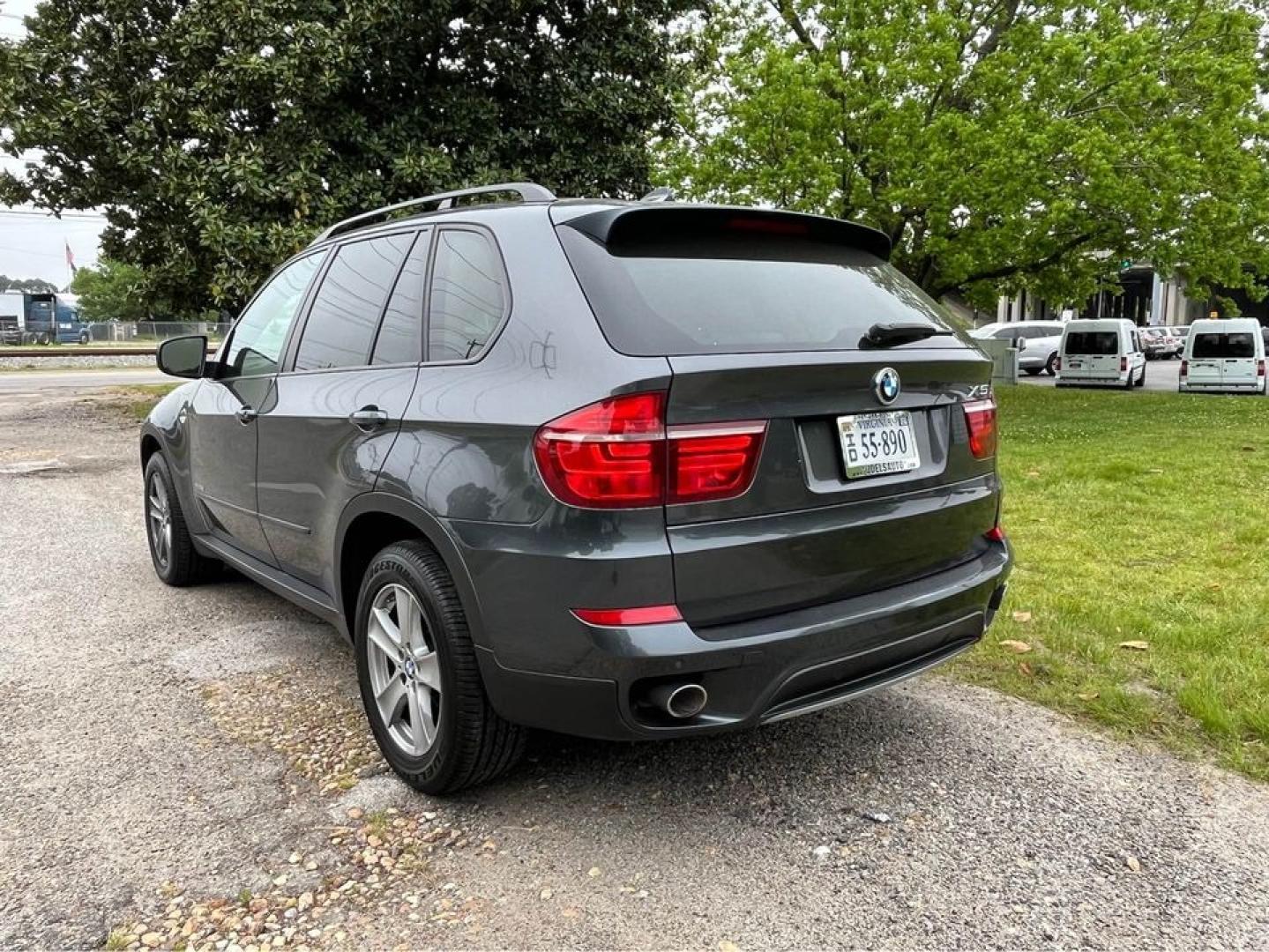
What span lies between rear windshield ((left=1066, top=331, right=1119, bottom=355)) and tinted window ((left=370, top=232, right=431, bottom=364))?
2318 cm

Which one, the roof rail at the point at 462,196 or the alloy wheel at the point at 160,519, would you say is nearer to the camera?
the roof rail at the point at 462,196

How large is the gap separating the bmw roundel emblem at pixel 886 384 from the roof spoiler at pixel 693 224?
2.00 ft

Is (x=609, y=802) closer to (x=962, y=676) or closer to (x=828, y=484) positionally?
(x=828, y=484)

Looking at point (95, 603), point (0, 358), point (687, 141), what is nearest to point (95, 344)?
point (0, 358)

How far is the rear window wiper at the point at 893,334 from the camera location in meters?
2.71

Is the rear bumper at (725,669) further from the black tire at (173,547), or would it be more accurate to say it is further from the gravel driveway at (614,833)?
the black tire at (173,547)

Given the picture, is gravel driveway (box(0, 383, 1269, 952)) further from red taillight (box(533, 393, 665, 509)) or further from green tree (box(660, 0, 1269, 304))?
green tree (box(660, 0, 1269, 304))

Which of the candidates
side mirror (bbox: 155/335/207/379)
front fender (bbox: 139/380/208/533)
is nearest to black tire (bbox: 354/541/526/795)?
side mirror (bbox: 155/335/207/379)

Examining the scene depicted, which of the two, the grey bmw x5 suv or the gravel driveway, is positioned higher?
the grey bmw x5 suv

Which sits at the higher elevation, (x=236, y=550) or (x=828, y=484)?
(x=828, y=484)

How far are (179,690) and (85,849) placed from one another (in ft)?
3.76

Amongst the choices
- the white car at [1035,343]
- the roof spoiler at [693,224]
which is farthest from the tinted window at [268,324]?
the white car at [1035,343]

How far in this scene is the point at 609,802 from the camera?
2838 millimetres

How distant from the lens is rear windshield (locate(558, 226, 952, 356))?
244cm
